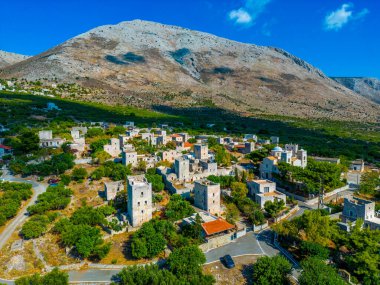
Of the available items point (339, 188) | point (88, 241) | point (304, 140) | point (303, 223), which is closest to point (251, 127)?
point (304, 140)

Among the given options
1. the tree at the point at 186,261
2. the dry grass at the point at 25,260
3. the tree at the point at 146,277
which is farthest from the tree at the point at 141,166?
the tree at the point at 146,277

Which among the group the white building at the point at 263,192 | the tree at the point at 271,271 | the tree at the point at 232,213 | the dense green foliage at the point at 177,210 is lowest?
the tree at the point at 271,271

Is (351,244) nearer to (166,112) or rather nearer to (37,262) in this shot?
(37,262)

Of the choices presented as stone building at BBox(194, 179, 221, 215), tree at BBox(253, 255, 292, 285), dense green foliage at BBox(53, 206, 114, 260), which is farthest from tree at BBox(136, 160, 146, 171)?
tree at BBox(253, 255, 292, 285)

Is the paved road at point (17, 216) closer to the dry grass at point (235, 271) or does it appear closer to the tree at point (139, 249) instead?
the tree at point (139, 249)

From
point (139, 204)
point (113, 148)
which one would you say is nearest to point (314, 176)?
point (139, 204)

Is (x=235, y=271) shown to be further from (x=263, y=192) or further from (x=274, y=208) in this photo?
(x=263, y=192)
